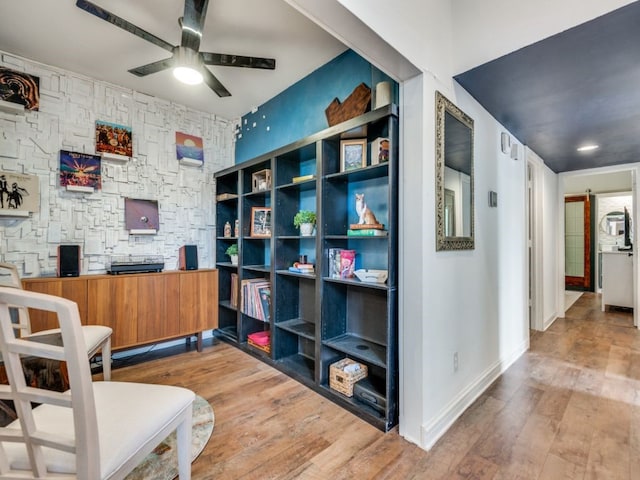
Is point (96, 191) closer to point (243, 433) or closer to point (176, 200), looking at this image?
point (176, 200)

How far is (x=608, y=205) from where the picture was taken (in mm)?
6297

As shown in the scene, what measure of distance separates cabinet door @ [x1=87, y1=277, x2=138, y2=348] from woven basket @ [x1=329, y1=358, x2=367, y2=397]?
1729mm

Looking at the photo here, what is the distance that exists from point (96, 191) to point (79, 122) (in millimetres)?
618

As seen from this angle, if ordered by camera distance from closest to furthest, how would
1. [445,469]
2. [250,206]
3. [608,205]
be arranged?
[445,469], [250,206], [608,205]

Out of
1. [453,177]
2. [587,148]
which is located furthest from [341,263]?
[587,148]

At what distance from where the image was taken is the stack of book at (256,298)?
271 centimetres

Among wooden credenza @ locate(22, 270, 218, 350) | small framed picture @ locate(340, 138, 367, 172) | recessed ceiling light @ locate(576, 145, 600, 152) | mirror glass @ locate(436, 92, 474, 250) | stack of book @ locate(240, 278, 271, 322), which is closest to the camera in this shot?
mirror glass @ locate(436, 92, 474, 250)

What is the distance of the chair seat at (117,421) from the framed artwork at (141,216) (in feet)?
6.58

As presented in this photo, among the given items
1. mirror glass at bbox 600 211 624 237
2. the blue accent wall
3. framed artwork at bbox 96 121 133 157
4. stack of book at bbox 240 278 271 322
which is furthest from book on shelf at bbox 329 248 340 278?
mirror glass at bbox 600 211 624 237

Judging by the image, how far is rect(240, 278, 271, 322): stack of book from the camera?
107 inches

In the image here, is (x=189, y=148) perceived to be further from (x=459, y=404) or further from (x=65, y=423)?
(x=459, y=404)

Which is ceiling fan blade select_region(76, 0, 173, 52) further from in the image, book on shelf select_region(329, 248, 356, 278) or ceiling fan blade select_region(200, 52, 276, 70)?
book on shelf select_region(329, 248, 356, 278)

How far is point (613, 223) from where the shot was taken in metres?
6.15

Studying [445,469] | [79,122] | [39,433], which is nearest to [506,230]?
[445,469]
